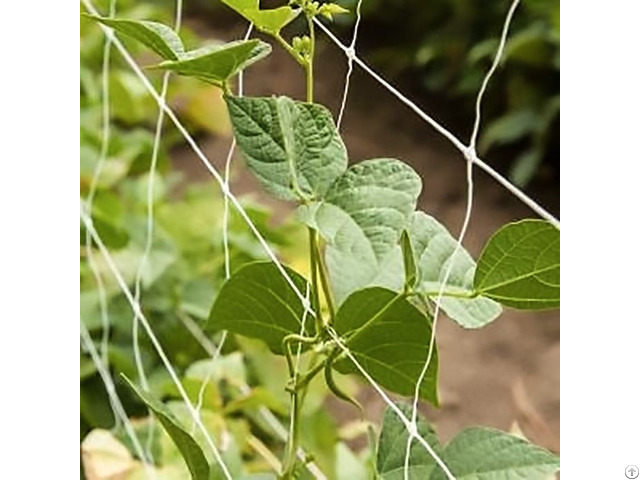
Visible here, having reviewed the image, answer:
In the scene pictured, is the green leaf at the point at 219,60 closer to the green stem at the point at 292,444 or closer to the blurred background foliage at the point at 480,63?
the green stem at the point at 292,444

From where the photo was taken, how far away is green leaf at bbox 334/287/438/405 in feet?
2.42

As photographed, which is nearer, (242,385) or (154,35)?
(154,35)

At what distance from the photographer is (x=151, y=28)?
69 centimetres

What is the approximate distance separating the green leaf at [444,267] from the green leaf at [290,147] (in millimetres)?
54

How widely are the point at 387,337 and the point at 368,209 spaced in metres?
0.10

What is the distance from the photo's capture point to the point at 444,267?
2.39 feet

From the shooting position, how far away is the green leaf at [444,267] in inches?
28.4

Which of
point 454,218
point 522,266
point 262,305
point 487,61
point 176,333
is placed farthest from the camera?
point 487,61

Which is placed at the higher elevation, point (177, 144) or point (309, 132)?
point (309, 132)

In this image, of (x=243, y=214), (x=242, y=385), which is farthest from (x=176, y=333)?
(x=243, y=214)

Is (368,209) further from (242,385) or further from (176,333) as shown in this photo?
(176,333)
